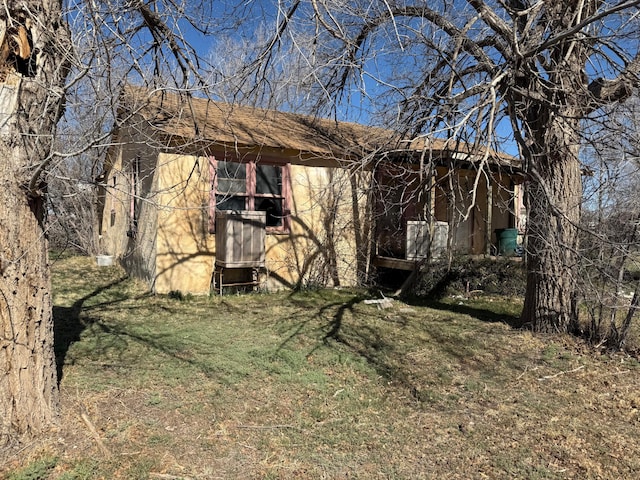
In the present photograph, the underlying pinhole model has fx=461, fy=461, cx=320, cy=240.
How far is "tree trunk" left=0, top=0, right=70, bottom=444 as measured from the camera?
10.1 feet

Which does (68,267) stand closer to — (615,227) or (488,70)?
(488,70)

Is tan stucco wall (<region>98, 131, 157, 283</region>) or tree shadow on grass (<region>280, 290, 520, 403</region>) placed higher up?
tan stucco wall (<region>98, 131, 157, 283</region>)

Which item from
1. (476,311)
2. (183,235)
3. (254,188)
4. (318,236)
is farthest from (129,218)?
(476,311)

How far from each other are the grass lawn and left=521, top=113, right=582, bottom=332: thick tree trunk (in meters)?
0.39

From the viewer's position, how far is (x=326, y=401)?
422 centimetres

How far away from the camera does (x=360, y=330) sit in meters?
6.47

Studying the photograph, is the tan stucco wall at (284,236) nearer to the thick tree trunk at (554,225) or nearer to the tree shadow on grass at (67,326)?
the tree shadow on grass at (67,326)

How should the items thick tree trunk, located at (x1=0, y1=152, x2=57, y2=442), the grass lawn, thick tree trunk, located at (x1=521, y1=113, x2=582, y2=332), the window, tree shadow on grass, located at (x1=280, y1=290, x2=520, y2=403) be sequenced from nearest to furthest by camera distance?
thick tree trunk, located at (x1=0, y1=152, x2=57, y2=442)
the grass lawn
tree shadow on grass, located at (x1=280, y1=290, x2=520, y2=403)
thick tree trunk, located at (x1=521, y1=113, x2=582, y2=332)
the window

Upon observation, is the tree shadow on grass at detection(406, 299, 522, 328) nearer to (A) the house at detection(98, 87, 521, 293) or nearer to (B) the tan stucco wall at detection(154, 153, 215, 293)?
(A) the house at detection(98, 87, 521, 293)

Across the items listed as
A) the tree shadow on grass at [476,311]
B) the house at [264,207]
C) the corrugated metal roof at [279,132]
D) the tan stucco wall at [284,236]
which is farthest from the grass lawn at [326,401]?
the corrugated metal roof at [279,132]

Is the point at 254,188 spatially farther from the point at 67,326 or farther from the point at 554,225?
the point at 554,225

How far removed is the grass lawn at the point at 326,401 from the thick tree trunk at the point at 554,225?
39 cm

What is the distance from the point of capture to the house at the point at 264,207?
827cm

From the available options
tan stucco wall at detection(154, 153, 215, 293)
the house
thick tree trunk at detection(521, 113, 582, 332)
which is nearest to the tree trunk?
the house
